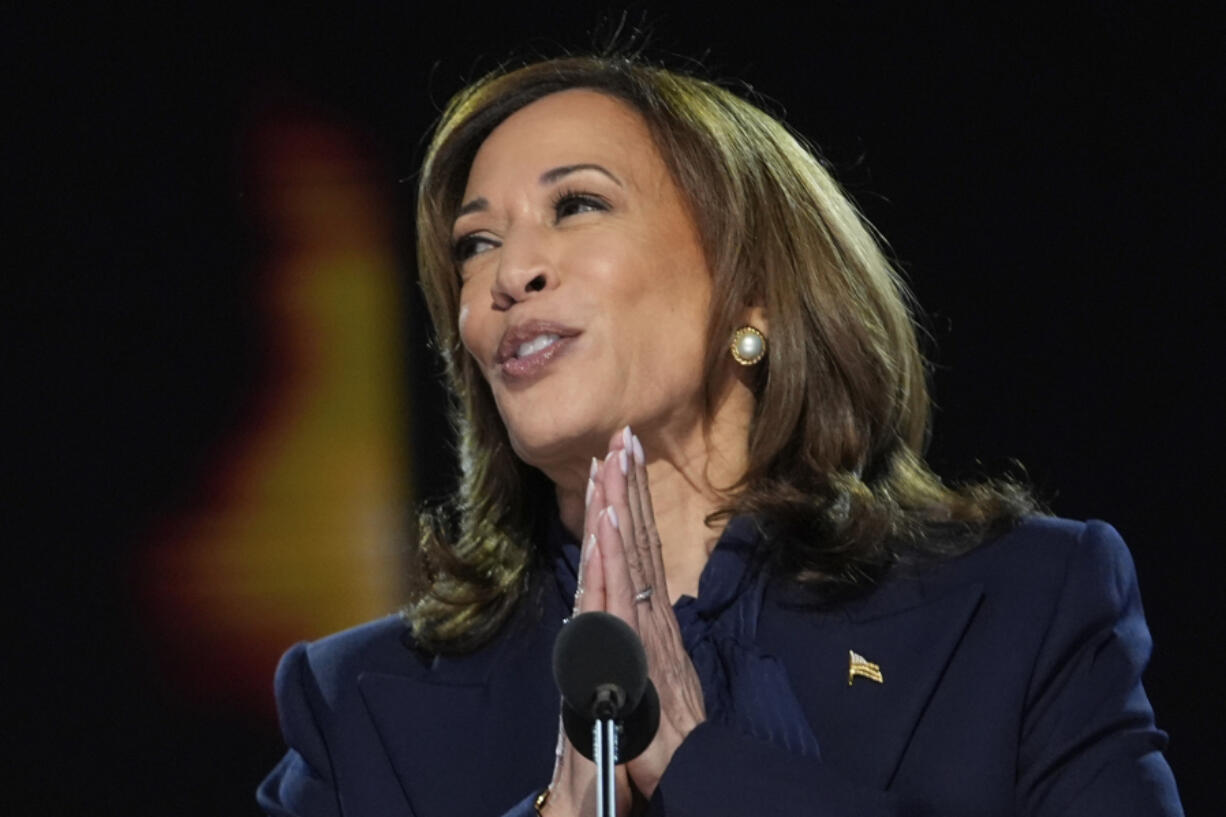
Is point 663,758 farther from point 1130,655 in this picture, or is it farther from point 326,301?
point 326,301

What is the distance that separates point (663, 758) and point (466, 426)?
0.81 metres

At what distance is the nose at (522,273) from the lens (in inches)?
87.6

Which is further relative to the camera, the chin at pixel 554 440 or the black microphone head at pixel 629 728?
the chin at pixel 554 440

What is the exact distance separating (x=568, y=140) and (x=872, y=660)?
80 centimetres

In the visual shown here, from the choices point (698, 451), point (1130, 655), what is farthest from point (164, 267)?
point (1130, 655)

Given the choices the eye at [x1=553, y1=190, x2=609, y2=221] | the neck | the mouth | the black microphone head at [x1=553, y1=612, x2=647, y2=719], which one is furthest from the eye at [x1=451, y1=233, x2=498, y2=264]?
the black microphone head at [x1=553, y1=612, x2=647, y2=719]

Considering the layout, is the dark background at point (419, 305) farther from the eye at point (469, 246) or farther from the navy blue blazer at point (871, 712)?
the navy blue blazer at point (871, 712)

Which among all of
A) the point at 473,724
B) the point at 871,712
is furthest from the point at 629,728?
the point at 473,724

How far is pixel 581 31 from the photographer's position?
2982 mm

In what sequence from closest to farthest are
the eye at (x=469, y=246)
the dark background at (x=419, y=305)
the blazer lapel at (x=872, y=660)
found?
1. the blazer lapel at (x=872, y=660)
2. the eye at (x=469, y=246)
3. the dark background at (x=419, y=305)

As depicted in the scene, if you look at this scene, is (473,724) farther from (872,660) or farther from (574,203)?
(574,203)

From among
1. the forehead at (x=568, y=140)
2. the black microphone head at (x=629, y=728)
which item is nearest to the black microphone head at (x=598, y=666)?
the black microphone head at (x=629, y=728)

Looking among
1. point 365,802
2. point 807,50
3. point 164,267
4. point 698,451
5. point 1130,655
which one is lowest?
point 365,802

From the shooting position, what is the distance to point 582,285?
221cm
